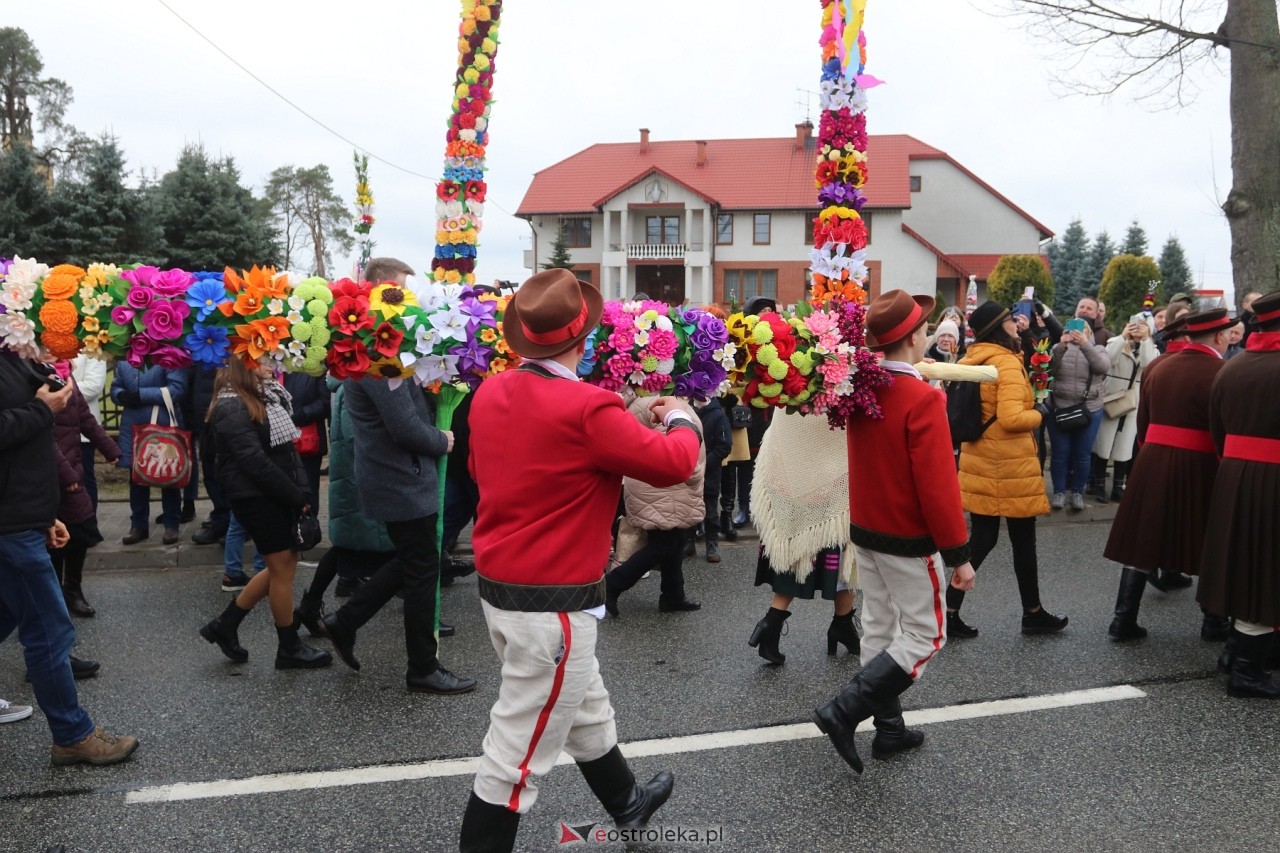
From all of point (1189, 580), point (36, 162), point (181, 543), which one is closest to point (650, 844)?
point (1189, 580)

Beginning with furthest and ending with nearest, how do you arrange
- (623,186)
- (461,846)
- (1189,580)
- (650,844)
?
(623,186), (1189,580), (650,844), (461,846)

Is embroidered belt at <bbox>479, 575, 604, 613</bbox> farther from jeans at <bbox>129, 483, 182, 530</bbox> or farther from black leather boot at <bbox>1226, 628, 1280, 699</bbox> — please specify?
jeans at <bbox>129, 483, 182, 530</bbox>

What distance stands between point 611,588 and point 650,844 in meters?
2.74

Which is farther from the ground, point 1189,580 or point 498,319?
point 498,319

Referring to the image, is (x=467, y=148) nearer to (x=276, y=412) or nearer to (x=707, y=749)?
(x=276, y=412)

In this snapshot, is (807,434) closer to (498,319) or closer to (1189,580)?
(498,319)

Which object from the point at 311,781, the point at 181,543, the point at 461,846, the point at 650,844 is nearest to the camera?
the point at 461,846

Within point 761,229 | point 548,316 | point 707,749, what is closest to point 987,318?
point 707,749

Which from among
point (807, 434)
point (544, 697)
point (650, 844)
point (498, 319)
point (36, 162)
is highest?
point (36, 162)

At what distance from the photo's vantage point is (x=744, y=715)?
4.54 meters

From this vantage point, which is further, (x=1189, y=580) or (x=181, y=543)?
(x=181, y=543)

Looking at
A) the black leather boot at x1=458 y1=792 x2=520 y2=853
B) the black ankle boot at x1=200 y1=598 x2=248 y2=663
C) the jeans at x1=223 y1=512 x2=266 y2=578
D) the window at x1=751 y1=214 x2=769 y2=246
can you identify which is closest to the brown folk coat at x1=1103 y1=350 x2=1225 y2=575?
the black leather boot at x1=458 y1=792 x2=520 y2=853

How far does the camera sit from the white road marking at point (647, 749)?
380 centimetres

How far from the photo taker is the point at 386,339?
4.21 meters
